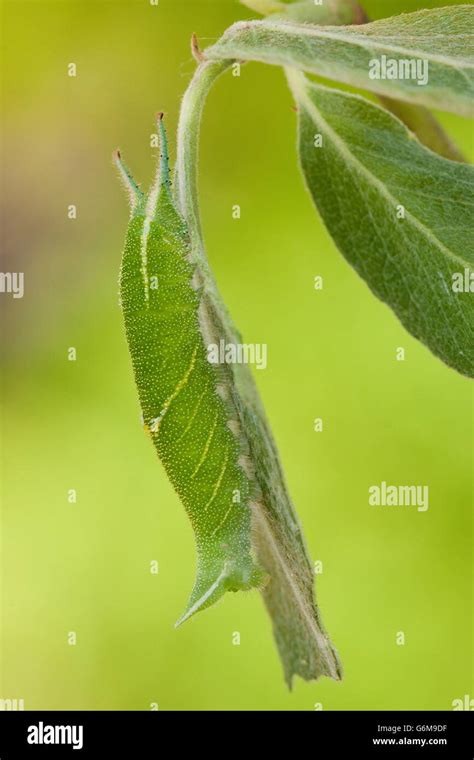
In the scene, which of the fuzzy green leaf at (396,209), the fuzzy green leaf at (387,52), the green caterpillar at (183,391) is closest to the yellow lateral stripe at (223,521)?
the green caterpillar at (183,391)

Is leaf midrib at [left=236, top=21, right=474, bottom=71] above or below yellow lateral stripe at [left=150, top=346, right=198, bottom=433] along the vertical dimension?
above

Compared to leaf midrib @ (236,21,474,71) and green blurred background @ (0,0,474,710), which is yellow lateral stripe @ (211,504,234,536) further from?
green blurred background @ (0,0,474,710)

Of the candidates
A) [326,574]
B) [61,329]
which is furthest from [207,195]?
[326,574]

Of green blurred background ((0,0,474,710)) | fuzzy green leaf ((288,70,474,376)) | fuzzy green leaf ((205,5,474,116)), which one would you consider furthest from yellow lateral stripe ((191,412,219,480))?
green blurred background ((0,0,474,710))

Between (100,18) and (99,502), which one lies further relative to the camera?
(100,18)

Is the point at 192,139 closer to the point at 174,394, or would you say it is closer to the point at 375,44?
the point at 375,44

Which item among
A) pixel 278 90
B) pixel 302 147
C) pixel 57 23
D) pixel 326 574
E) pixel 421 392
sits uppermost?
pixel 57 23

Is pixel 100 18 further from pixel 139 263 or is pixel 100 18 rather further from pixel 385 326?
pixel 139 263
